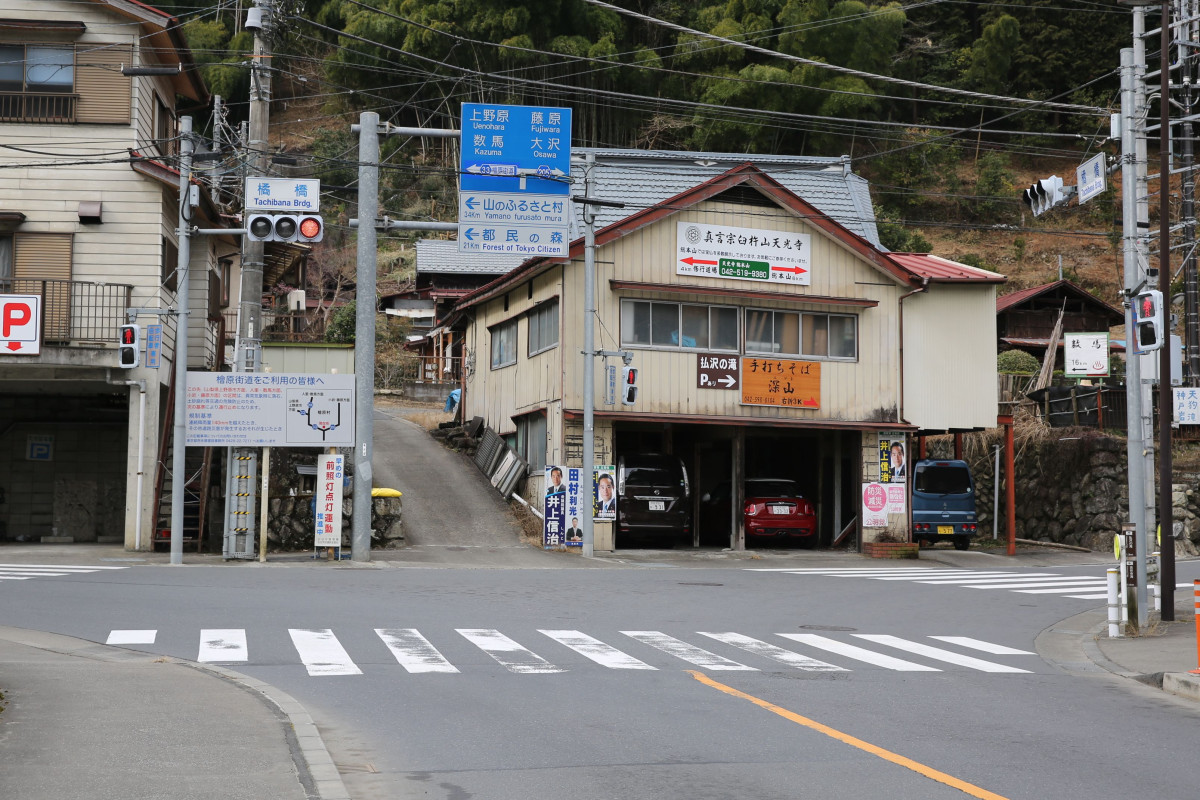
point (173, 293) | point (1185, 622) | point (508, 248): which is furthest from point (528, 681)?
point (173, 293)

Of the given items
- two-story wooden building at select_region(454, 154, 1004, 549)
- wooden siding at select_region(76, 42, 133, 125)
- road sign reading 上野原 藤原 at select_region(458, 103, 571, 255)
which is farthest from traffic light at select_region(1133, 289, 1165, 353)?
wooden siding at select_region(76, 42, 133, 125)

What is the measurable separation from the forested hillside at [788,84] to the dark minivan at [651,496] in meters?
24.0

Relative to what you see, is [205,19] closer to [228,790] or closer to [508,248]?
[508,248]

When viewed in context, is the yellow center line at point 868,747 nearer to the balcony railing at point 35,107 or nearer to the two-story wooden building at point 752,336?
the two-story wooden building at point 752,336

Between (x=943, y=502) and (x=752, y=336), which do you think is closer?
(x=752, y=336)

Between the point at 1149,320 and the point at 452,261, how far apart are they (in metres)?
40.7

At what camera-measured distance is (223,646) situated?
12.2m

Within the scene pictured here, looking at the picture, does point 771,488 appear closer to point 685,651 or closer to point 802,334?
point 802,334

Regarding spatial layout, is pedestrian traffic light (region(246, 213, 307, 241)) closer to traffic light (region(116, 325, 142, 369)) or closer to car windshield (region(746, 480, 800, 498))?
traffic light (region(116, 325, 142, 369))

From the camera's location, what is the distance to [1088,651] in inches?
550

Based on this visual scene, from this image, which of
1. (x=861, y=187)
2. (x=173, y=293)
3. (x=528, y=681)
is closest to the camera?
(x=528, y=681)

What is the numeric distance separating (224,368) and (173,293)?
4.52m

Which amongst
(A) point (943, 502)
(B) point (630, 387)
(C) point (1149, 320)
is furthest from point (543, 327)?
(C) point (1149, 320)

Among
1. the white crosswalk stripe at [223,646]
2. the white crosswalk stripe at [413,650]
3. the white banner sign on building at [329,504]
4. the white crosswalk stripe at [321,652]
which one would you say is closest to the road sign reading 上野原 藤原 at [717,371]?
the white banner sign on building at [329,504]
